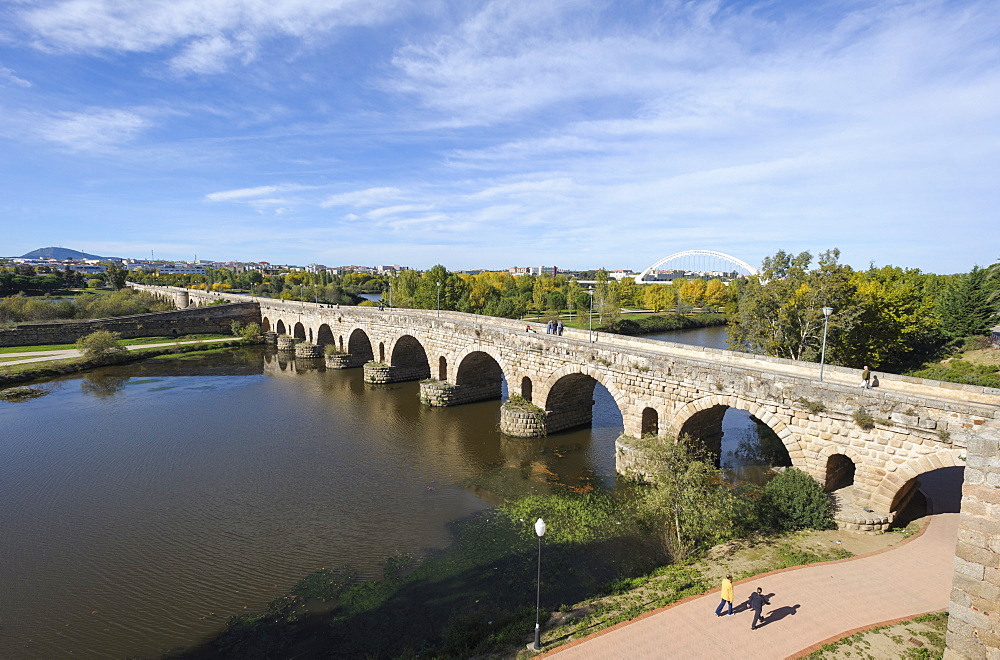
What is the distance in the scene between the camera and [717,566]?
11680 mm

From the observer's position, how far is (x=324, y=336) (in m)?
46.8

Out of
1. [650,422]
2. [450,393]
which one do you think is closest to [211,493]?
[450,393]

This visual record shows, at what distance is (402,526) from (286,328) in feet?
147

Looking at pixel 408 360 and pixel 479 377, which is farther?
pixel 408 360

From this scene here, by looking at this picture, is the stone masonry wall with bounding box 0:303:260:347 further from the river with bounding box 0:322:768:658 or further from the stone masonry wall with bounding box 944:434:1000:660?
the stone masonry wall with bounding box 944:434:1000:660

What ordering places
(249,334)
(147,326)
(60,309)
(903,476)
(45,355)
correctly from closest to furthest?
(903,476), (45,355), (147,326), (249,334), (60,309)

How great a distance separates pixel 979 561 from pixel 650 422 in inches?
497

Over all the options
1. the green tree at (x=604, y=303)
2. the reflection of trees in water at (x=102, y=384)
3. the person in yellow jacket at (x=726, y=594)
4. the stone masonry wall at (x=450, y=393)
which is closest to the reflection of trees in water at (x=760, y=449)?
the person in yellow jacket at (x=726, y=594)

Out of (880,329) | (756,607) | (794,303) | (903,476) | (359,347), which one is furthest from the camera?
(359,347)

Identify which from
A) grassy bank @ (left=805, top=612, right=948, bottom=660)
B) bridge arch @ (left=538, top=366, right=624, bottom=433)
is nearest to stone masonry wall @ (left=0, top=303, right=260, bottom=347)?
bridge arch @ (left=538, top=366, right=624, bottom=433)

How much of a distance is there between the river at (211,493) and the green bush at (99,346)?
36.2ft

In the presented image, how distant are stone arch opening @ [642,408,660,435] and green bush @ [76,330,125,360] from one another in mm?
46285

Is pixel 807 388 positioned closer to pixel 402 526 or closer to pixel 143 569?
pixel 402 526

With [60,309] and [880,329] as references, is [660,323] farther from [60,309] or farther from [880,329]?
[60,309]
